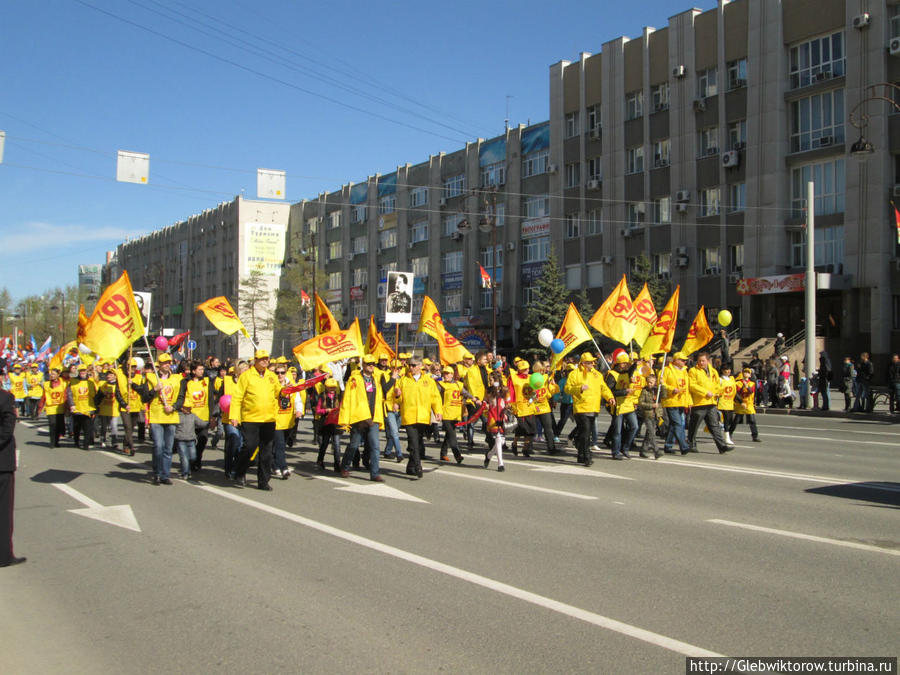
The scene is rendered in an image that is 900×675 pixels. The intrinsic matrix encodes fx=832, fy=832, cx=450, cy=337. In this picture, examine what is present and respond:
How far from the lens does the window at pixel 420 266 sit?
61000mm

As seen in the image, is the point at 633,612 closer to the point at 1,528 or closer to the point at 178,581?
the point at 178,581

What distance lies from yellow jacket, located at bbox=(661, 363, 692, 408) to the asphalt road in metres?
2.80

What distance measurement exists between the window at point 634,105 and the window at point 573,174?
4.34 metres

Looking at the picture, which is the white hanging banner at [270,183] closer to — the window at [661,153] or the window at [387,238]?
the window at [661,153]

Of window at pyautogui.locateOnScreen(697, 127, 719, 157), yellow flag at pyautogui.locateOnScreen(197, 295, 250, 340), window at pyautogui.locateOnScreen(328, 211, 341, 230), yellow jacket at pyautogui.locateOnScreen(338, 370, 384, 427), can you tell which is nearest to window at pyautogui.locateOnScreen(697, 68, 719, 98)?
window at pyautogui.locateOnScreen(697, 127, 719, 157)

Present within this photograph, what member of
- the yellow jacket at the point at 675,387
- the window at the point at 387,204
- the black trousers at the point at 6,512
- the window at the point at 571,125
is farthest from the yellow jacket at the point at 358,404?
the window at the point at 387,204

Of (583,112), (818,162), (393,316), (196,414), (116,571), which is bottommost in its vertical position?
(116,571)

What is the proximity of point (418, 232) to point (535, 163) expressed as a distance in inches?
502

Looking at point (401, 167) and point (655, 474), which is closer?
point (655, 474)

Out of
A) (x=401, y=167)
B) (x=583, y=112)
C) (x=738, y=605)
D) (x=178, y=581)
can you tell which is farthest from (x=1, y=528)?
(x=401, y=167)

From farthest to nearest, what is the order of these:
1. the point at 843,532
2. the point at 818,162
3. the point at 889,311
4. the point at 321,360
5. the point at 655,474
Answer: the point at 818,162
the point at 889,311
the point at 321,360
the point at 655,474
the point at 843,532

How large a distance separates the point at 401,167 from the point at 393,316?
43.0 m

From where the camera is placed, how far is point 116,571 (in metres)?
6.82

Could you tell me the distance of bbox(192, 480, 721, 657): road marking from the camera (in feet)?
15.9
